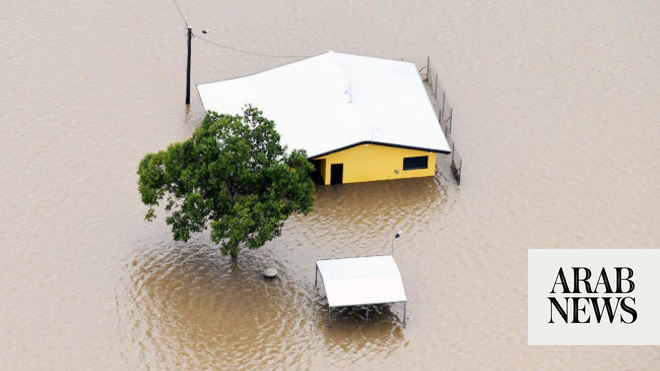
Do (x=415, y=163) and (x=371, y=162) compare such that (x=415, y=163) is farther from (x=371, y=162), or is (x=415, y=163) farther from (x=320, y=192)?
(x=320, y=192)

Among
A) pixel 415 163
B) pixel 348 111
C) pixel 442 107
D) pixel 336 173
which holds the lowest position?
pixel 336 173

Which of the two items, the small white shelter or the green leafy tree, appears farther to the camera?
the green leafy tree

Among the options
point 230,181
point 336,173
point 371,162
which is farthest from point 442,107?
point 230,181

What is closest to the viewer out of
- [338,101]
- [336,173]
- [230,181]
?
[230,181]

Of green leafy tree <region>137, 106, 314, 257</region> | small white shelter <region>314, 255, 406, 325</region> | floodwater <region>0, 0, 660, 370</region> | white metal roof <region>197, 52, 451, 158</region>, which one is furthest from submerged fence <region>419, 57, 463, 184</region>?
green leafy tree <region>137, 106, 314, 257</region>

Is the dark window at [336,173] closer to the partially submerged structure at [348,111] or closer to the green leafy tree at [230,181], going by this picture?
the partially submerged structure at [348,111]

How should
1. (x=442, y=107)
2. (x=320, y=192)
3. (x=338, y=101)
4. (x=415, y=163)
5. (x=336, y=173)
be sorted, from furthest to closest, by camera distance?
1. (x=442, y=107)
2. (x=338, y=101)
3. (x=415, y=163)
4. (x=336, y=173)
5. (x=320, y=192)

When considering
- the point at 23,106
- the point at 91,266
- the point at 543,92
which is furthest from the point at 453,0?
the point at 91,266

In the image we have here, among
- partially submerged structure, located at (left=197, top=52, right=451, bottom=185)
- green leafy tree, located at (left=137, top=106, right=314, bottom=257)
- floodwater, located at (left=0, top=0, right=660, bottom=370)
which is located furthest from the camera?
partially submerged structure, located at (left=197, top=52, right=451, bottom=185)

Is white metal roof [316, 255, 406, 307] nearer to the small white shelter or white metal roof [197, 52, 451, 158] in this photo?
the small white shelter
